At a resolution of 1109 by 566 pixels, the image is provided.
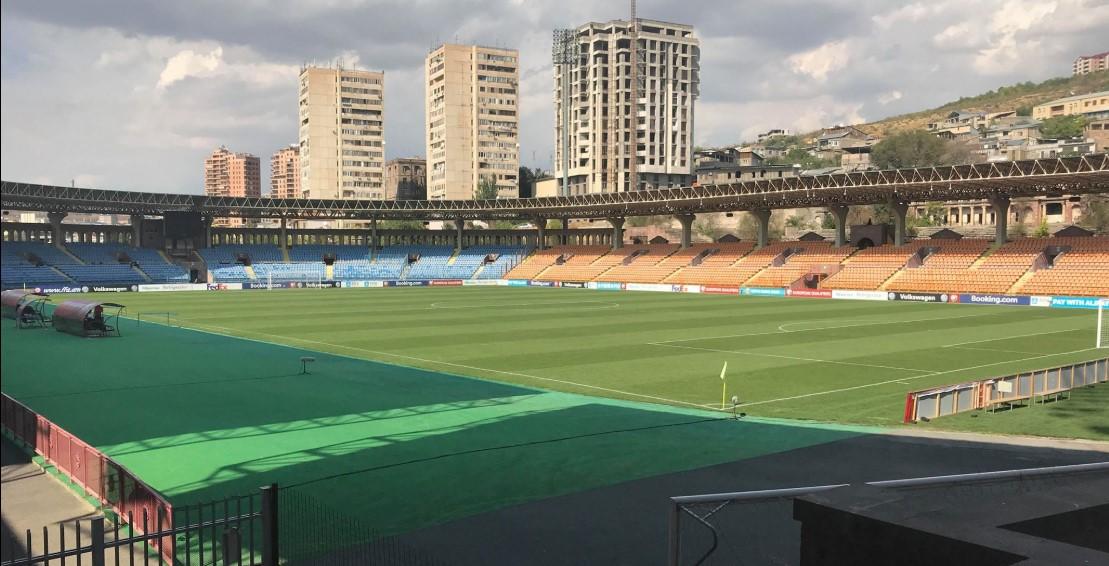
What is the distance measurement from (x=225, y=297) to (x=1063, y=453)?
6910 cm

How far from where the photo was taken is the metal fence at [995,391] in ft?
65.2

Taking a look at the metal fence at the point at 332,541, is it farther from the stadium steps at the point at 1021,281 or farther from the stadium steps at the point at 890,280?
the stadium steps at the point at 890,280

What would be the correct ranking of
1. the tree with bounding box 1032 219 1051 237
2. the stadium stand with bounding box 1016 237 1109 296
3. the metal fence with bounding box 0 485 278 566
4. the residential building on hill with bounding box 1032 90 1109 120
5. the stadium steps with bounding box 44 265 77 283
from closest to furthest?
the metal fence with bounding box 0 485 278 566 → the stadium stand with bounding box 1016 237 1109 296 → the stadium steps with bounding box 44 265 77 283 → the tree with bounding box 1032 219 1051 237 → the residential building on hill with bounding box 1032 90 1109 120

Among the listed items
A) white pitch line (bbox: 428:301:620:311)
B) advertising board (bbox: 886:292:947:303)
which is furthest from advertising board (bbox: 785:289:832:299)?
white pitch line (bbox: 428:301:620:311)

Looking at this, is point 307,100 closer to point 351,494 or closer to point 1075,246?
point 1075,246

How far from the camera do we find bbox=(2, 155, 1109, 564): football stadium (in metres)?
10.8

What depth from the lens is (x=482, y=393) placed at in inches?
932

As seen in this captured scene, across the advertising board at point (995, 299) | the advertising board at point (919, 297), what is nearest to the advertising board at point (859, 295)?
the advertising board at point (919, 297)

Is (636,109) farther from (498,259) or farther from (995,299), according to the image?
(995,299)

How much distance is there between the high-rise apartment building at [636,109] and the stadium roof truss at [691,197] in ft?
248

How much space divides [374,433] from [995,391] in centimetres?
1652

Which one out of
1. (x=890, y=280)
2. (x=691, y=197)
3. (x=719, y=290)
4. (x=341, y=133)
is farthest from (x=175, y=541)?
(x=341, y=133)

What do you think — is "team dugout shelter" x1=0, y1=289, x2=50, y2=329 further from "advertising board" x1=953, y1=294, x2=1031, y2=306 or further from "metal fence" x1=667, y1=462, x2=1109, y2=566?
"advertising board" x1=953, y1=294, x2=1031, y2=306

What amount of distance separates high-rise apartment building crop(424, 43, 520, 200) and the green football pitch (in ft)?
453
